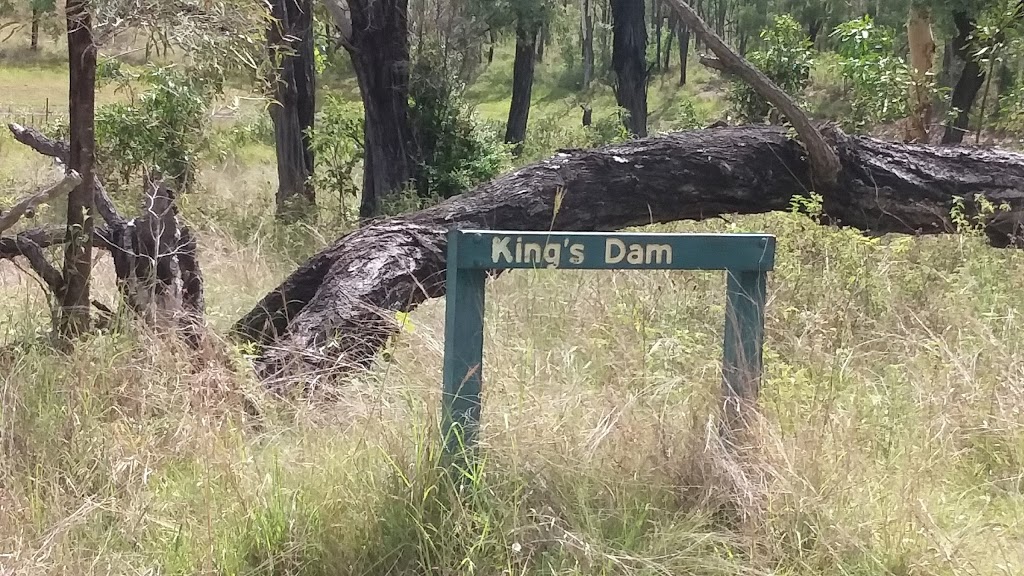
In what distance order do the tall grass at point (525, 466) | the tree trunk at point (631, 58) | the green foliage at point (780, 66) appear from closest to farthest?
1. the tall grass at point (525, 466)
2. the green foliage at point (780, 66)
3. the tree trunk at point (631, 58)

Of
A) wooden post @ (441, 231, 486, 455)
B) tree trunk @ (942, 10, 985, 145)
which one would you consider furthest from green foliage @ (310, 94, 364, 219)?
tree trunk @ (942, 10, 985, 145)

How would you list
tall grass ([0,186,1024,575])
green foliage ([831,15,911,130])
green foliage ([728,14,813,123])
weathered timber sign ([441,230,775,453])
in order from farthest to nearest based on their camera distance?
green foliage ([728,14,813,123])
green foliage ([831,15,911,130])
weathered timber sign ([441,230,775,453])
tall grass ([0,186,1024,575])

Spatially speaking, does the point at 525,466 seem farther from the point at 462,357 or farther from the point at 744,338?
the point at 744,338

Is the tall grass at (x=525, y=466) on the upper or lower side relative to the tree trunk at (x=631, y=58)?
lower

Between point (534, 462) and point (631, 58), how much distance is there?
14.7 metres

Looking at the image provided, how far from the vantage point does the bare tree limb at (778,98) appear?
5141 millimetres

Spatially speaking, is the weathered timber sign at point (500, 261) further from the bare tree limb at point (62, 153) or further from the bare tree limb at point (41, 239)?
the bare tree limb at point (62, 153)

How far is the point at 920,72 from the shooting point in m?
11.0

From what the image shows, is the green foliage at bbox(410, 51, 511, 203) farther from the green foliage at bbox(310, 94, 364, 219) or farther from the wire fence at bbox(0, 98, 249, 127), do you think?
the wire fence at bbox(0, 98, 249, 127)

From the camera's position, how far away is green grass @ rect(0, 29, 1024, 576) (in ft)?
8.13

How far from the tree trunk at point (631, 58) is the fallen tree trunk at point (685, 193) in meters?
10.4

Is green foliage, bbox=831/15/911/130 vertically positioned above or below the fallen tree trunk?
above

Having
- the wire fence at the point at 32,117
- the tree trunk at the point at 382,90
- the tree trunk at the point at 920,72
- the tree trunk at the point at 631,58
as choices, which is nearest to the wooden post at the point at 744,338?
the tree trunk at the point at 382,90

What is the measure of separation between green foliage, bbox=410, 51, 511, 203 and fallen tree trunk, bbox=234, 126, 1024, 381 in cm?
390
